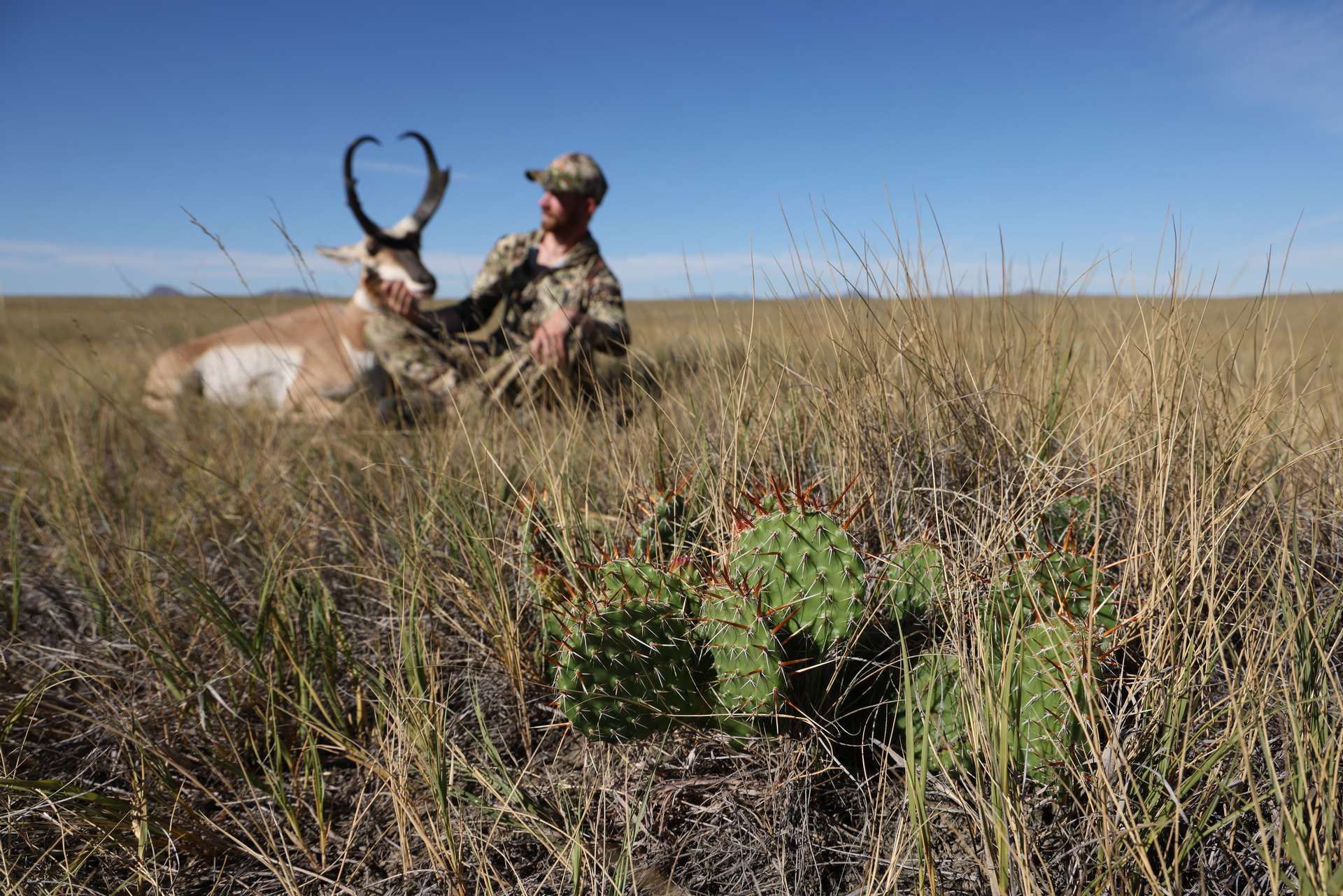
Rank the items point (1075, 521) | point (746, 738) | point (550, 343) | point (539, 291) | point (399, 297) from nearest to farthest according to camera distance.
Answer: point (746, 738), point (1075, 521), point (550, 343), point (399, 297), point (539, 291)

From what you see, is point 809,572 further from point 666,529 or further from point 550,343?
point 550,343

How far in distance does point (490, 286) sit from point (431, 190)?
0.69 meters

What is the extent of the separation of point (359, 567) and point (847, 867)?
63.1 inches

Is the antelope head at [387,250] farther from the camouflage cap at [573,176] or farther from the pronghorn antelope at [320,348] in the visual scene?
the camouflage cap at [573,176]

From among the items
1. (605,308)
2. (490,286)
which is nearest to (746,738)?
(605,308)

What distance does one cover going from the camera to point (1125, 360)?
186 cm

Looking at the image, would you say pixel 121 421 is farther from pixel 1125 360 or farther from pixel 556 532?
pixel 1125 360

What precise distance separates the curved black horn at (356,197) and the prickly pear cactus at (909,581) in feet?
12.9

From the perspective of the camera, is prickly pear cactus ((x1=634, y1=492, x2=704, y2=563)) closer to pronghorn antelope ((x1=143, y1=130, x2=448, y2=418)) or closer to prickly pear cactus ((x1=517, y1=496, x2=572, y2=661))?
prickly pear cactus ((x1=517, y1=496, x2=572, y2=661))

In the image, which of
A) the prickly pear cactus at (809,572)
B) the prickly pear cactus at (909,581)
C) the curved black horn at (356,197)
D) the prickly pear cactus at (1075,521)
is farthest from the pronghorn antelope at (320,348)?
the prickly pear cactus at (1075,521)

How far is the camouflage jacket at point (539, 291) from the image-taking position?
4449 millimetres

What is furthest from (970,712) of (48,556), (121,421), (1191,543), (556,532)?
(121,421)

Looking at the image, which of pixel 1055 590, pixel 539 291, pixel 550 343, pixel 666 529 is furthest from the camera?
pixel 539 291

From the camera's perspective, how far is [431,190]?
4758 millimetres
